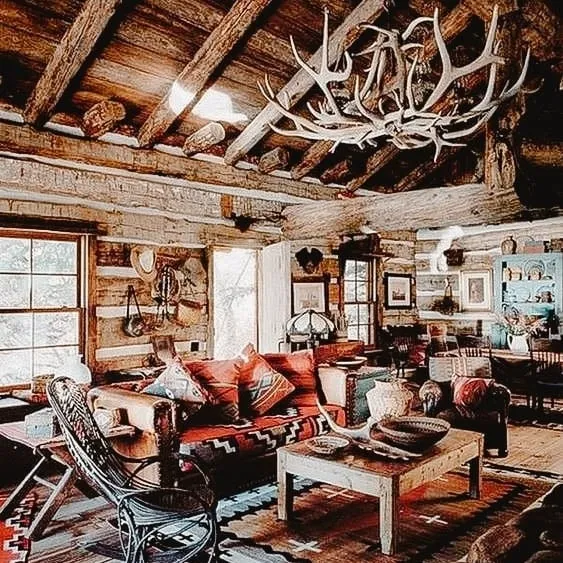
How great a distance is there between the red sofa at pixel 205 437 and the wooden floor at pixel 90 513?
1.51 feet

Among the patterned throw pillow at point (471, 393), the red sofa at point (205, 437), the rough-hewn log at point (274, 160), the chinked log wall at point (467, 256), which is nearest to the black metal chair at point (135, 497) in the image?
the red sofa at point (205, 437)

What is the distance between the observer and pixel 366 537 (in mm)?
3857

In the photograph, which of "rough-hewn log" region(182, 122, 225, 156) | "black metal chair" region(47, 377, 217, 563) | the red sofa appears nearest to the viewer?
"black metal chair" region(47, 377, 217, 563)

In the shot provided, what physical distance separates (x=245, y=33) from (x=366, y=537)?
3934 millimetres

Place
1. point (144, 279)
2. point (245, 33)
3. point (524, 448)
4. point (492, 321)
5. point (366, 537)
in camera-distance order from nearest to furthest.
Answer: point (366, 537) < point (245, 33) < point (524, 448) < point (144, 279) < point (492, 321)

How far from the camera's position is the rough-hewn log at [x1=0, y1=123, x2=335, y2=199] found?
527 cm

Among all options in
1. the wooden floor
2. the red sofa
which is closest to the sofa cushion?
the red sofa

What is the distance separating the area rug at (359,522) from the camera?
361 centimetres

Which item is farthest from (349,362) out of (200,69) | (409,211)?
(200,69)

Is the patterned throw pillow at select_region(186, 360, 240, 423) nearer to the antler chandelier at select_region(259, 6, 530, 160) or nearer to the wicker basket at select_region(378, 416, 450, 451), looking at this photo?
the wicker basket at select_region(378, 416, 450, 451)

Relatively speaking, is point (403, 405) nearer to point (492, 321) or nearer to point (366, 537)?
point (366, 537)

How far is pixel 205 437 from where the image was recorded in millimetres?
4469

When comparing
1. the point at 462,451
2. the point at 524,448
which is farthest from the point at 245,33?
the point at 524,448

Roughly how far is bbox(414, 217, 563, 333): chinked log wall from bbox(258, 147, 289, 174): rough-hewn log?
14.2ft
